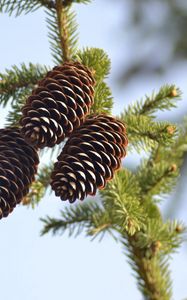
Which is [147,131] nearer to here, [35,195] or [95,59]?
[95,59]

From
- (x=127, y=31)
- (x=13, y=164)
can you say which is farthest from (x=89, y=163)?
(x=127, y=31)

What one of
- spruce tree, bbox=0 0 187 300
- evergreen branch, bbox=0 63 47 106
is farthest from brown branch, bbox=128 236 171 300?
evergreen branch, bbox=0 63 47 106

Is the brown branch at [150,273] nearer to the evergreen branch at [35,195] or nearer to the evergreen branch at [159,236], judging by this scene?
the evergreen branch at [159,236]

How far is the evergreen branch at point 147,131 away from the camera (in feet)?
7.66

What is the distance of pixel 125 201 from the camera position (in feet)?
7.63

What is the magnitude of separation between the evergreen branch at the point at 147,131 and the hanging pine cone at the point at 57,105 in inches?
8.1

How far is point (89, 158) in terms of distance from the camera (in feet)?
7.25

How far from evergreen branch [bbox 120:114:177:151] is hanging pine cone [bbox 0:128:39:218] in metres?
0.29

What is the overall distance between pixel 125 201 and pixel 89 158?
19 centimetres

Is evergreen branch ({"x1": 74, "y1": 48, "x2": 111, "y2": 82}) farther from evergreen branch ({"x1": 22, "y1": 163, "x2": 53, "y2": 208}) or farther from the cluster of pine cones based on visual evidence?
evergreen branch ({"x1": 22, "y1": 163, "x2": 53, "y2": 208})

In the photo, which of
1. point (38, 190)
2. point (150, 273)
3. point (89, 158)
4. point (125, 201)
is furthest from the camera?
point (38, 190)

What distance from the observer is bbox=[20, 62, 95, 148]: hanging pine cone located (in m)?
2.17

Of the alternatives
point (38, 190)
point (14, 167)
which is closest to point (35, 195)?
point (38, 190)

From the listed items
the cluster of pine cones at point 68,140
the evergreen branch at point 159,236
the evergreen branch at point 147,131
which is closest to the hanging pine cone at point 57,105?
the cluster of pine cones at point 68,140
